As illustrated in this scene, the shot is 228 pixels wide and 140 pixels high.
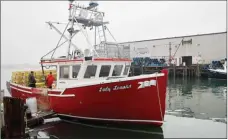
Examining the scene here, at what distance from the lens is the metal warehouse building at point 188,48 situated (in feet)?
131

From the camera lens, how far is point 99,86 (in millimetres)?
9312

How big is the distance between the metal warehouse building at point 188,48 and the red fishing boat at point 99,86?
3086 cm

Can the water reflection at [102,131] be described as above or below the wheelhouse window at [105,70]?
below

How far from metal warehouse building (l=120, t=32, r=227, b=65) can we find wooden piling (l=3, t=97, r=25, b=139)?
34.5 m

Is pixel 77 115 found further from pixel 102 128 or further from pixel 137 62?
pixel 137 62

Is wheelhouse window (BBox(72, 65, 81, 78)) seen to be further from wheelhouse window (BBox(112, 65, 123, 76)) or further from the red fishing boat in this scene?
wheelhouse window (BBox(112, 65, 123, 76))

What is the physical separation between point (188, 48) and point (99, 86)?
36.3 m

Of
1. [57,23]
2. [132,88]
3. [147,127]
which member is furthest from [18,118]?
[57,23]

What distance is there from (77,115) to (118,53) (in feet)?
11.2

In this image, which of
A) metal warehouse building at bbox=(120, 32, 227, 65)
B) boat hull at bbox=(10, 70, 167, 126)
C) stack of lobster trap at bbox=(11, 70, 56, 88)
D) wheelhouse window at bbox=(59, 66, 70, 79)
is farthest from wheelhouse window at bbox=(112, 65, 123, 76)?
metal warehouse building at bbox=(120, 32, 227, 65)

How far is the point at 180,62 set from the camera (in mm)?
43812

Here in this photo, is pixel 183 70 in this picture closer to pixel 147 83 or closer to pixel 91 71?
pixel 91 71

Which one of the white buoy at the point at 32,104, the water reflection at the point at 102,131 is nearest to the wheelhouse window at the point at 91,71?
the water reflection at the point at 102,131

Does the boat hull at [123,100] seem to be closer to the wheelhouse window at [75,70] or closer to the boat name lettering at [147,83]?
the boat name lettering at [147,83]
